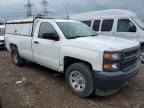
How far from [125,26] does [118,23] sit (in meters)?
0.44

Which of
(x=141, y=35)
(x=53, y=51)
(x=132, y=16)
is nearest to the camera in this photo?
(x=53, y=51)

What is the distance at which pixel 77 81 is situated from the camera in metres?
4.50

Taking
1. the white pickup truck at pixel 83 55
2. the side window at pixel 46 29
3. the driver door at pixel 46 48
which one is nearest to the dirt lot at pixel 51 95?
the white pickup truck at pixel 83 55

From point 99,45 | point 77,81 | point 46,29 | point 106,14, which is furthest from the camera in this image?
point 106,14

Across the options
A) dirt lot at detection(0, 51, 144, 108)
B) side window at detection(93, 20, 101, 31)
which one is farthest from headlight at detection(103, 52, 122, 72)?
side window at detection(93, 20, 101, 31)

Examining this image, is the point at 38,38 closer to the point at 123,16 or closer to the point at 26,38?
the point at 26,38

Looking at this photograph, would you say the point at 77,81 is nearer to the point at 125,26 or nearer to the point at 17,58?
the point at 17,58

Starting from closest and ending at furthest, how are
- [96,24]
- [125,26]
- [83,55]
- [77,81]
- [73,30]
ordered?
1. [83,55]
2. [77,81]
3. [73,30]
4. [125,26]
5. [96,24]

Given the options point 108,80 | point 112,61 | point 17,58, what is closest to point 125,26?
point 17,58

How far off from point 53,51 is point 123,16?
16.8ft

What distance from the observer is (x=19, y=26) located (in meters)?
7.16

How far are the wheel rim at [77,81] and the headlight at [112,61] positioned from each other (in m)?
0.72

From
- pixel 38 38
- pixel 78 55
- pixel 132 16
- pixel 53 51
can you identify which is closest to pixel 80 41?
pixel 78 55

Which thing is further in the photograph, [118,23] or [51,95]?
[118,23]
